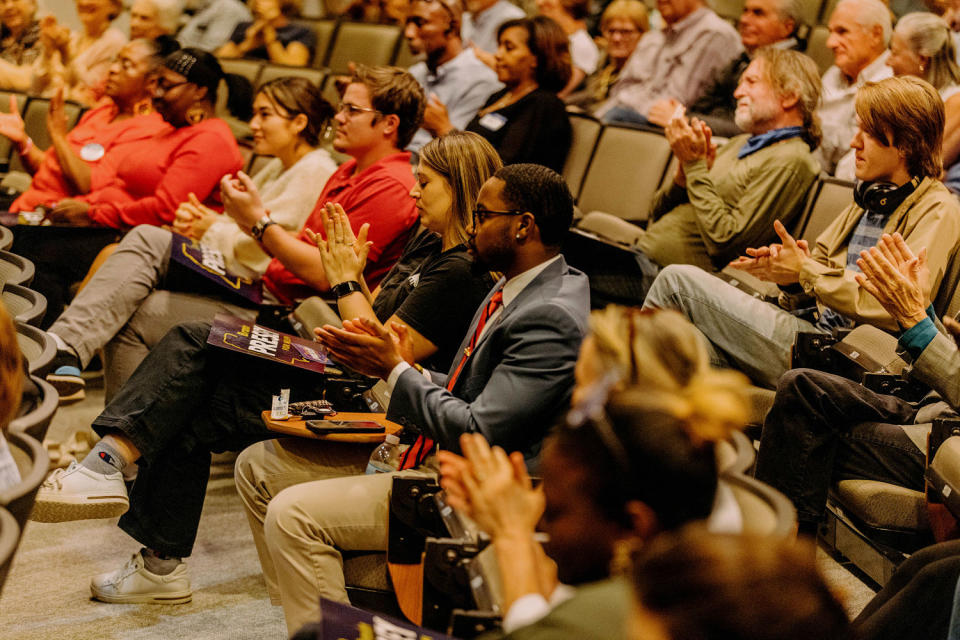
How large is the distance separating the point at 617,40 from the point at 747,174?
2028mm

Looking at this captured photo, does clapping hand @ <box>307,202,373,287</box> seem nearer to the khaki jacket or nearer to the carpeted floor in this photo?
the carpeted floor

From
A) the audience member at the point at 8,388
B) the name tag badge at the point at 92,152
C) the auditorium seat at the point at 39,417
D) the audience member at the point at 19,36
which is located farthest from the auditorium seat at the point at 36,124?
the audience member at the point at 8,388

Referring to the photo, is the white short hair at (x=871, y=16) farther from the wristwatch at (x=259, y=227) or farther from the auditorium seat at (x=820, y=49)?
the wristwatch at (x=259, y=227)

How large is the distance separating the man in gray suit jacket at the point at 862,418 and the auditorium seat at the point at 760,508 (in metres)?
0.96

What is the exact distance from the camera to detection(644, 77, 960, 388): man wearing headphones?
2.40 m

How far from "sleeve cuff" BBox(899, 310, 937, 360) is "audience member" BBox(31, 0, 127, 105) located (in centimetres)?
434

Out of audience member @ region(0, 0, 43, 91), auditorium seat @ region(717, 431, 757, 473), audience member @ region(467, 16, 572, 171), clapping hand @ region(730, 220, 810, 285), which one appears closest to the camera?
auditorium seat @ region(717, 431, 757, 473)

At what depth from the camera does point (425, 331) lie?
2.26 meters

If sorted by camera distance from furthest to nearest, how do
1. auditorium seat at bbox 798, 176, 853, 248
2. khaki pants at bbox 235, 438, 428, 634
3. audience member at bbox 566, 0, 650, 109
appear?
audience member at bbox 566, 0, 650, 109, auditorium seat at bbox 798, 176, 853, 248, khaki pants at bbox 235, 438, 428, 634

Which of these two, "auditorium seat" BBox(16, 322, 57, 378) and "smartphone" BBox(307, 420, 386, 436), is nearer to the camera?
"auditorium seat" BBox(16, 322, 57, 378)

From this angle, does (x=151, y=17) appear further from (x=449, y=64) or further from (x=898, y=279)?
(x=898, y=279)

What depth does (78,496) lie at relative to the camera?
7.43ft

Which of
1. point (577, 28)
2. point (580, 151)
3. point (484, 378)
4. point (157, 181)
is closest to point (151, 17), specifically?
point (157, 181)

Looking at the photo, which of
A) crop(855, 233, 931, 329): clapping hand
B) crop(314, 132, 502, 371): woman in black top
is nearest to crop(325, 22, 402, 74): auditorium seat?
crop(314, 132, 502, 371): woman in black top
